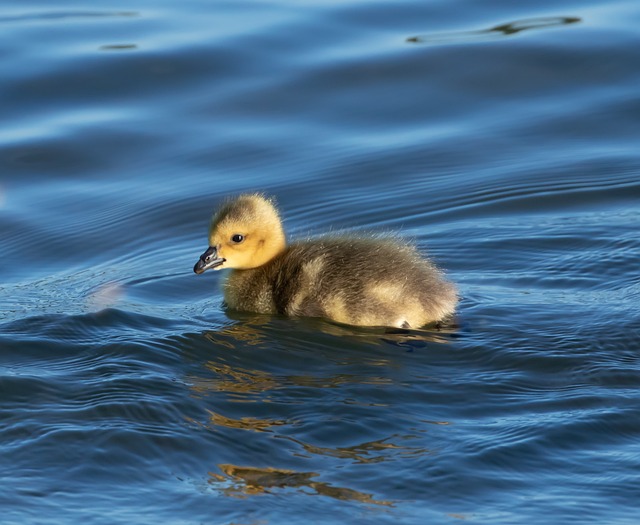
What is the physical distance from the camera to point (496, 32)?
983 cm

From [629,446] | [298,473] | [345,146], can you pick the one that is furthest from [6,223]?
[629,446]

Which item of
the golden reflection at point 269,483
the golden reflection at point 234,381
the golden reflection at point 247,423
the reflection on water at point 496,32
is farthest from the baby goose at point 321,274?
the reflection on water at point 496,32

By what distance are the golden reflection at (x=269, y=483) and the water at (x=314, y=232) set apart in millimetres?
14

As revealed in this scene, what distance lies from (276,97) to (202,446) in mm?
4783

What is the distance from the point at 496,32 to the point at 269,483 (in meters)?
6.18

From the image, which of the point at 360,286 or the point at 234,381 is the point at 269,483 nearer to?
the point at 234,381

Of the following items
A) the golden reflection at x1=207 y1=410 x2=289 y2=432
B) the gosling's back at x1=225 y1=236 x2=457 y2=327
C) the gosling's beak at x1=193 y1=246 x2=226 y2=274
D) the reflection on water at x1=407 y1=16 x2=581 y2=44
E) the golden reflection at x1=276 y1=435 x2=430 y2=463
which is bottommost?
the golden reflection at x1=276 y1=435 x2=430 y2=463

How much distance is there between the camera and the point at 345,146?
835 cm

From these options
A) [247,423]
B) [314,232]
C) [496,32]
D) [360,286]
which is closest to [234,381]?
[247,423]

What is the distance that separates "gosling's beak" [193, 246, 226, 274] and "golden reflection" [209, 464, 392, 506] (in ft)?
5.72

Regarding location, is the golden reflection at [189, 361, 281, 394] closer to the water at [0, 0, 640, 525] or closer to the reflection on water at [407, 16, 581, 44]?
the water at [0, 0, 640, 525]

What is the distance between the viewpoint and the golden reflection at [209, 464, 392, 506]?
4.22 m

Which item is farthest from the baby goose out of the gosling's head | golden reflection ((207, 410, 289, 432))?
golden reflection ((207, 410, 289, 432))

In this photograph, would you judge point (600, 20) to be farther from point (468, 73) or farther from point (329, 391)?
point (329, 391)
